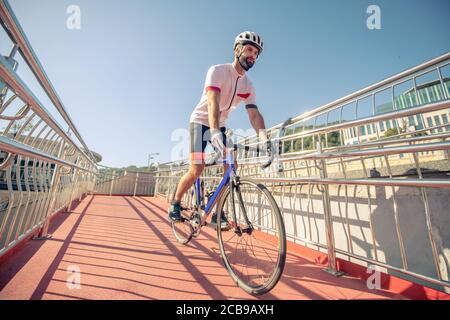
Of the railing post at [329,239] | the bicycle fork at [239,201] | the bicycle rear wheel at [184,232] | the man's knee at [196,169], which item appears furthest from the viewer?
the bicycle rear wheel at [184,232]

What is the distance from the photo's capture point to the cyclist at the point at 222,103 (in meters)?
2.05

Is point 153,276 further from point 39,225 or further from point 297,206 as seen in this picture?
point 297,206

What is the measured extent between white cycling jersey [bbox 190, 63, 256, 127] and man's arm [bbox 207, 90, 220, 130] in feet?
0.21

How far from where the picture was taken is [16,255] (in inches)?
75.3

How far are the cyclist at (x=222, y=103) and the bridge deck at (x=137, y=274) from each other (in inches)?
19.6

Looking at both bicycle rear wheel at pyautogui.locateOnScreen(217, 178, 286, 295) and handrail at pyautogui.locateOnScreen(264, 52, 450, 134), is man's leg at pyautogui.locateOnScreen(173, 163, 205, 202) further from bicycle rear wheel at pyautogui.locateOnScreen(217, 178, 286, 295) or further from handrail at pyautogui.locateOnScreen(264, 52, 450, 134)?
handrail at pyautogui.locateOnScreen(264, 52, 450, 134)

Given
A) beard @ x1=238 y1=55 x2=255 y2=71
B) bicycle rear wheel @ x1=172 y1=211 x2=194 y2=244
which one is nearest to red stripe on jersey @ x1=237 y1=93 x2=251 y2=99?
beard @ x1=238 y1=55 x2=255 y2=71

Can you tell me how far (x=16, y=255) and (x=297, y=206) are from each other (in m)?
3.42

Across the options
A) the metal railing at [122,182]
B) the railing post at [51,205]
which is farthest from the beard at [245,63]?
the metal railing at [122,182]

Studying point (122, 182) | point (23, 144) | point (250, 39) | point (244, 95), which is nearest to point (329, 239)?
point (244, 95)

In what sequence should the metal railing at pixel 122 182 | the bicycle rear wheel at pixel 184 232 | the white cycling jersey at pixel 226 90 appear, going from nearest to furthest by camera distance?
the white cycling jersey at pixel 226 90 → the bicycle rear wheel at pixel 184 232 → the metal railing at pixel 122 182

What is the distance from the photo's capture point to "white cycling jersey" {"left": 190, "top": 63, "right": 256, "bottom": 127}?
2.13 m

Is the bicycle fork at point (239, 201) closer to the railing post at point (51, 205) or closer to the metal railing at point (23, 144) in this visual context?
the metal railing at point (23, 144)
